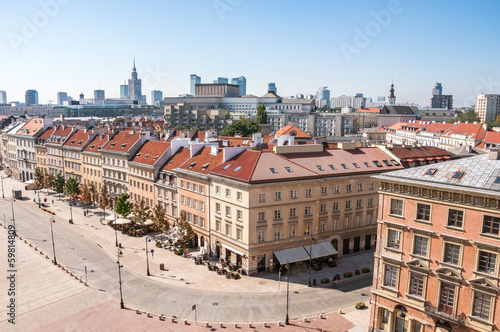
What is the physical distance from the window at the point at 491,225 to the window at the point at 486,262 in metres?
1.86

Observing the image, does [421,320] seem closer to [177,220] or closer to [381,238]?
[381,238]

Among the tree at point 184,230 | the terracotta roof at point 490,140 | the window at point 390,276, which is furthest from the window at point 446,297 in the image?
the terracotta roof at point 490,140

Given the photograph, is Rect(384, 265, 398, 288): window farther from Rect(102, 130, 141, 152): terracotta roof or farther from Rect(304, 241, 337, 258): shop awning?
Rect(102, 130, 141, 152): terracotta roof

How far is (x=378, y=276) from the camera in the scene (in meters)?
41.6

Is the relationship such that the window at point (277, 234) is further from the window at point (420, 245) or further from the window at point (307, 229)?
the window at point (420, 245)

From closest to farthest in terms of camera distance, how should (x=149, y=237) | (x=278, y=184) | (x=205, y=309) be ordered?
(x=205, y=309)
(x=278, y=184)
(x=149, y=237)

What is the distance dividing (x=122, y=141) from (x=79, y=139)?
2389cm

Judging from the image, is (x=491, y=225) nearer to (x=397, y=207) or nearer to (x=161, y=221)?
(x=397, y=207)

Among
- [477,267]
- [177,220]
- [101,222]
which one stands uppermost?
[477,267]

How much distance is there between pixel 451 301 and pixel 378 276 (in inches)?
286

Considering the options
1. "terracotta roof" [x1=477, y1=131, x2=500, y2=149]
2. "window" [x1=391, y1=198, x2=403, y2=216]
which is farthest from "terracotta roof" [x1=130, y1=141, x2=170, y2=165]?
"terracotta roof" [x1=477, y1=131, x2=500, y2=149]

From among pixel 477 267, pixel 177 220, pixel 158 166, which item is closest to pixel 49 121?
pixel 158 166

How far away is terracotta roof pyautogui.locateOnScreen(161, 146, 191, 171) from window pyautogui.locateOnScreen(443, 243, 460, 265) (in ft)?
165

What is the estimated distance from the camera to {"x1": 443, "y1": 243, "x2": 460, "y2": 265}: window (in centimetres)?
3584
